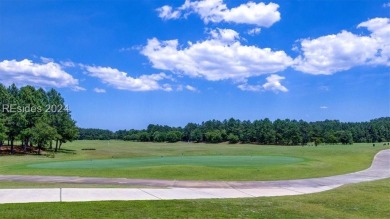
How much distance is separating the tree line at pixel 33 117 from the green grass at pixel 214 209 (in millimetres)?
55543

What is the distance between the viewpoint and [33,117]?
239 feet

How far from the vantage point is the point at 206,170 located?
33625 mm

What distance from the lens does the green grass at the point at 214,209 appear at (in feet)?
42.4

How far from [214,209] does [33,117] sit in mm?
66682

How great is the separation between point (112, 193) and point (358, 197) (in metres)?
11.7

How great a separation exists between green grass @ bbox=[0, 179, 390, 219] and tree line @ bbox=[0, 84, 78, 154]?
55.5 metres

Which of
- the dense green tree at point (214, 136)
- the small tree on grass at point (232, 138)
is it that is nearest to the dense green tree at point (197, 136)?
the dense green tree at point (214, 136)

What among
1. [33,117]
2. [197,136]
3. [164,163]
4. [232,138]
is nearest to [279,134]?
[232,138]

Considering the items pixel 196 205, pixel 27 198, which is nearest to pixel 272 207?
pixel 196 205

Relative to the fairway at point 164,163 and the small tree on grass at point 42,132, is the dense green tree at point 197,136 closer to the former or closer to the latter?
the small tree on grass at point 42,132

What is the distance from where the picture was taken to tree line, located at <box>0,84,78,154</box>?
2697 inches

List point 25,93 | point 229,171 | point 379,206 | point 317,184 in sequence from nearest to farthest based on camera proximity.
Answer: point 379,206 → point 317,184 → point 229,171 → point 25,93

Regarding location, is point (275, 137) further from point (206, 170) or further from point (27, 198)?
point (27, 198)

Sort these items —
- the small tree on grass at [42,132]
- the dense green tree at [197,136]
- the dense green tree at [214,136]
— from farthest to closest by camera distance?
the dense green tree at [197,136] → the dense green tree at [214,136] → the small tree on grass at [42,132]
